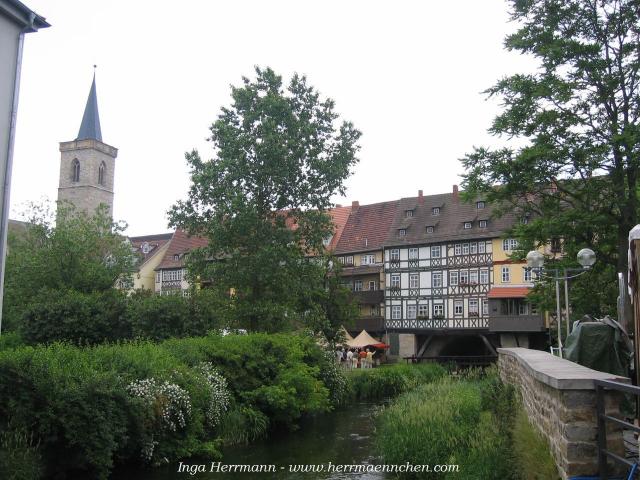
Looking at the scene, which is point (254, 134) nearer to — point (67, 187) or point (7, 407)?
point (7, 407)

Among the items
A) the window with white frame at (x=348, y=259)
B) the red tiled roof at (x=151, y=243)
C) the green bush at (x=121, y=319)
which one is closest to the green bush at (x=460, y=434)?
the green bush at (x=121, y=319)

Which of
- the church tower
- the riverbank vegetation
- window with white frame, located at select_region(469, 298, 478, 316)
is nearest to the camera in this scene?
the riverbank vegetation

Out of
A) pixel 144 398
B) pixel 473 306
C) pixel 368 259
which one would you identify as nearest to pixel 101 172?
pixel 368 259

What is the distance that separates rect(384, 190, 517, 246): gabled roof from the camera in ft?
146

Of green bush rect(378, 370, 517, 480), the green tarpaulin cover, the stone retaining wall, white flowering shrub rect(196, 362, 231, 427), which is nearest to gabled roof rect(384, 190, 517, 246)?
white flowering shrub rect(196, 362, 231, 427)

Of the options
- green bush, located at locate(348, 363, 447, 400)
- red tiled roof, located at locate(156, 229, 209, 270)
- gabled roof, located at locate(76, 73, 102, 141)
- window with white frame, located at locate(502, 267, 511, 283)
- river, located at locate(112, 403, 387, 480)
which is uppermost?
gabled roof, located at locate(76, 73, 102, 141)

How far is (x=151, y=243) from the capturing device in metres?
70.2

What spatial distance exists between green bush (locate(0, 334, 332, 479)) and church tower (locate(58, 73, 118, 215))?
2317 inches

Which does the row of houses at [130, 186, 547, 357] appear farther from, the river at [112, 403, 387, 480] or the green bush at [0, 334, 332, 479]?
the green bush at [0, 334, 332, 479]

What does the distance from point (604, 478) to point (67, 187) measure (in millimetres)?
76323

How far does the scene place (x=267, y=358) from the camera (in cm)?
1955

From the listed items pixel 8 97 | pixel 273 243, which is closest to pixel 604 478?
pixel 8 97

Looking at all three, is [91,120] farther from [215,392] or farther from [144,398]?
[144,398]

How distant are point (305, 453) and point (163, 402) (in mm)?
3823
